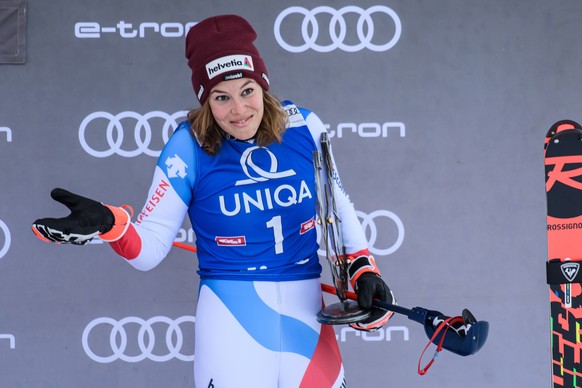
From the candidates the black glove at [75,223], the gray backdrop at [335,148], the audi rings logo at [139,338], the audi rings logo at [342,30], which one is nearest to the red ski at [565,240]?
the gray backdrop at [335,148]

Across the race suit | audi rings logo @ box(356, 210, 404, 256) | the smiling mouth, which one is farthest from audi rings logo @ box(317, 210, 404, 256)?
the smiling mouth

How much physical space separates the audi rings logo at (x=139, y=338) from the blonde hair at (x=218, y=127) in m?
1.61

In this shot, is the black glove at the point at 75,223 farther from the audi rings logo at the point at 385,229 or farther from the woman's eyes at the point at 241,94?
the audi rings logo at the point at 385,229

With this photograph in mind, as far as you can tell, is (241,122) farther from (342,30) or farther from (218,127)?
(342,30)

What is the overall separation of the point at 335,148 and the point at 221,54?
1.49 meters

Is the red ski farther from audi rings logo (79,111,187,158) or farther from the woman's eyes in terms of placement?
audi rings logo (79,111,187,158)

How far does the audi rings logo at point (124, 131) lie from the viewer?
11.6 ft

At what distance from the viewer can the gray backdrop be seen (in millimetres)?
3533

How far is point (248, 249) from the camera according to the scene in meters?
2.11

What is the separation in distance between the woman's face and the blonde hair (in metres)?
0.02

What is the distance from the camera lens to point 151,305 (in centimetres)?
356

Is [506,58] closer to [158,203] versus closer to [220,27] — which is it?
[220,27]

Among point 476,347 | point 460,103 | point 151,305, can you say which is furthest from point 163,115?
point 476,347

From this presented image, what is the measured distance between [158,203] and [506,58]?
6.89ft
